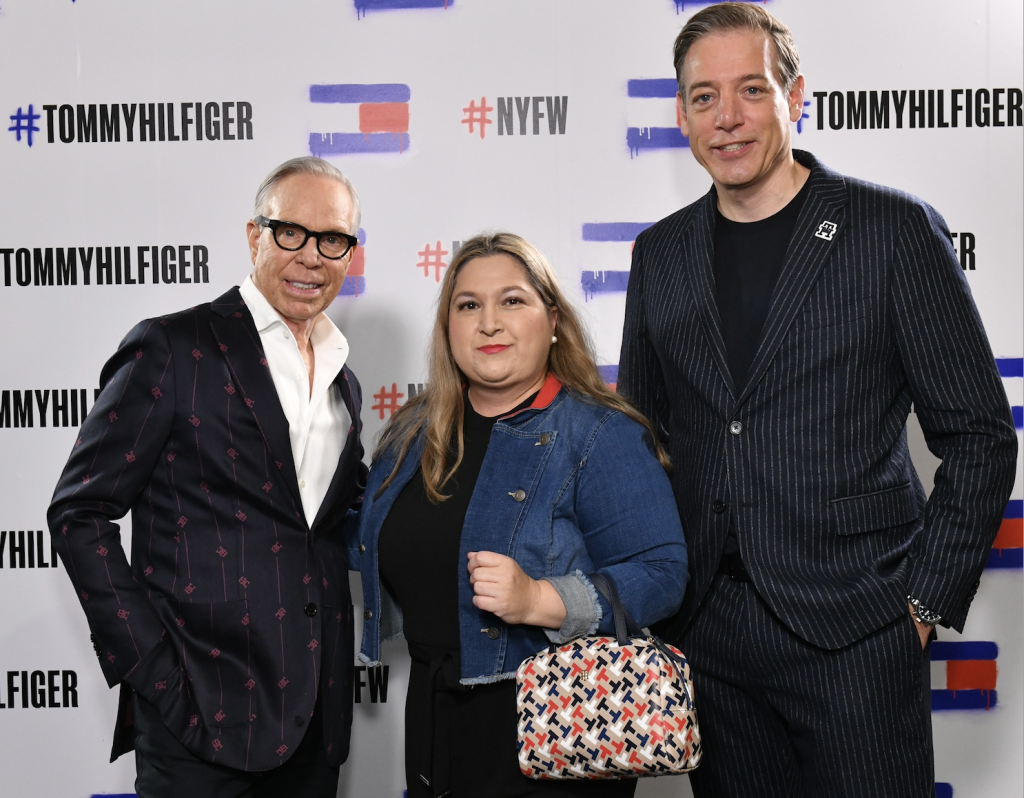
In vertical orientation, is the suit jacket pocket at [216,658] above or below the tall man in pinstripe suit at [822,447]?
below

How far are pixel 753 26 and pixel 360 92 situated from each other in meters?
1.33

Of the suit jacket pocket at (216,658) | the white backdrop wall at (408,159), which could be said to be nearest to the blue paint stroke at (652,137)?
the white backdrop wall at (408,159)

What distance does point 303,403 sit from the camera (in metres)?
1.87

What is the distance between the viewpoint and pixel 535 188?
8.68 feet

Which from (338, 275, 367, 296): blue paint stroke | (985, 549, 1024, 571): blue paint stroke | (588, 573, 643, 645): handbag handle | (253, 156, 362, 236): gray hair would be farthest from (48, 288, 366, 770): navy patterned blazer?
(985, 549, 1024, 571): blue paint stroke

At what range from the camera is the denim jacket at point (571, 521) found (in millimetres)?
1602

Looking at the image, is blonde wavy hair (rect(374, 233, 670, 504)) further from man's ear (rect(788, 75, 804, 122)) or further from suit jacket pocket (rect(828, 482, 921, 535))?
man's ear (rect(788, 75, 804, 122))

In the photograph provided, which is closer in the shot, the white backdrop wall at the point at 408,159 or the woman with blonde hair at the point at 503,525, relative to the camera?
the woman with blonde hair at the point at 503,525

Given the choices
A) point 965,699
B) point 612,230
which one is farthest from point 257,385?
point 965,699

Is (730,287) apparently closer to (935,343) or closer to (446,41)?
(935,343)

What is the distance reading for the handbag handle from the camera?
155cm

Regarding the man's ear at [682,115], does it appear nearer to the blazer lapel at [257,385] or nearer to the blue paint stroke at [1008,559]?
the blazer lapel at [257,385]

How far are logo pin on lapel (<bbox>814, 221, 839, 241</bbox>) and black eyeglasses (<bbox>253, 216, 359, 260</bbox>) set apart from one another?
3.26 feet

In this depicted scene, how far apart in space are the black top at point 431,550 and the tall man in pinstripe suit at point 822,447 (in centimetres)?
46
